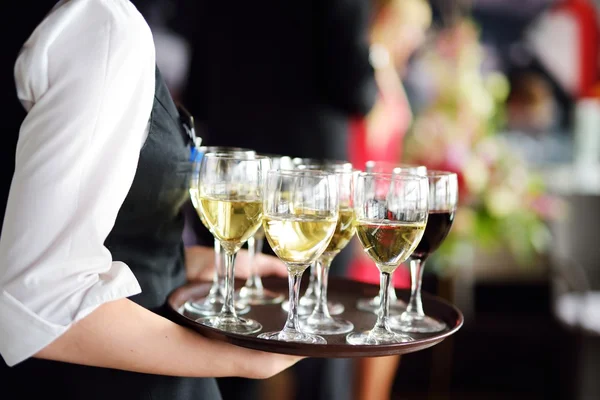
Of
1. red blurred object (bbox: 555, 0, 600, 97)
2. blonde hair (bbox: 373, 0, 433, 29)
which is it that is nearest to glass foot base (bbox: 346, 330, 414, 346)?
blonde hair (bbox: 373, 0, 433, 29)

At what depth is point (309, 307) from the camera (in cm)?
128

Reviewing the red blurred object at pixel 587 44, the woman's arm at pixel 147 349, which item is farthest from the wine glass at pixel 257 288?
the red blurred object at pixel 587 44

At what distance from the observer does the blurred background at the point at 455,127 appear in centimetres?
215

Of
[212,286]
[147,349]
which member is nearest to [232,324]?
[147,349]

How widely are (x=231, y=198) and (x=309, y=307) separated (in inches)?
11.7

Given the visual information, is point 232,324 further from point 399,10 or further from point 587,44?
point 587,44

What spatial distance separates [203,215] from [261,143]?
3.73ft

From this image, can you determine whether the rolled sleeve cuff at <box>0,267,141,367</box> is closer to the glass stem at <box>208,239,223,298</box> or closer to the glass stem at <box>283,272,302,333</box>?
the glass stem at <box>283,272,302,333</box>

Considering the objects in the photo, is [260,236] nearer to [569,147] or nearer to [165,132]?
[165,132]

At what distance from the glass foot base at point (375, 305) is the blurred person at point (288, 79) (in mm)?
839

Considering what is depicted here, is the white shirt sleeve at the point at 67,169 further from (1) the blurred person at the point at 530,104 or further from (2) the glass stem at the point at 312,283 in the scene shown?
(1) the blurred person at the point at 530,104

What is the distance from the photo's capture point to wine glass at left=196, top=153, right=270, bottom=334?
1075 millimetres

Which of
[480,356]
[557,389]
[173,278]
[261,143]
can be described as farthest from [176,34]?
[557,389]

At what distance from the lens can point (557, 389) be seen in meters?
3.99
